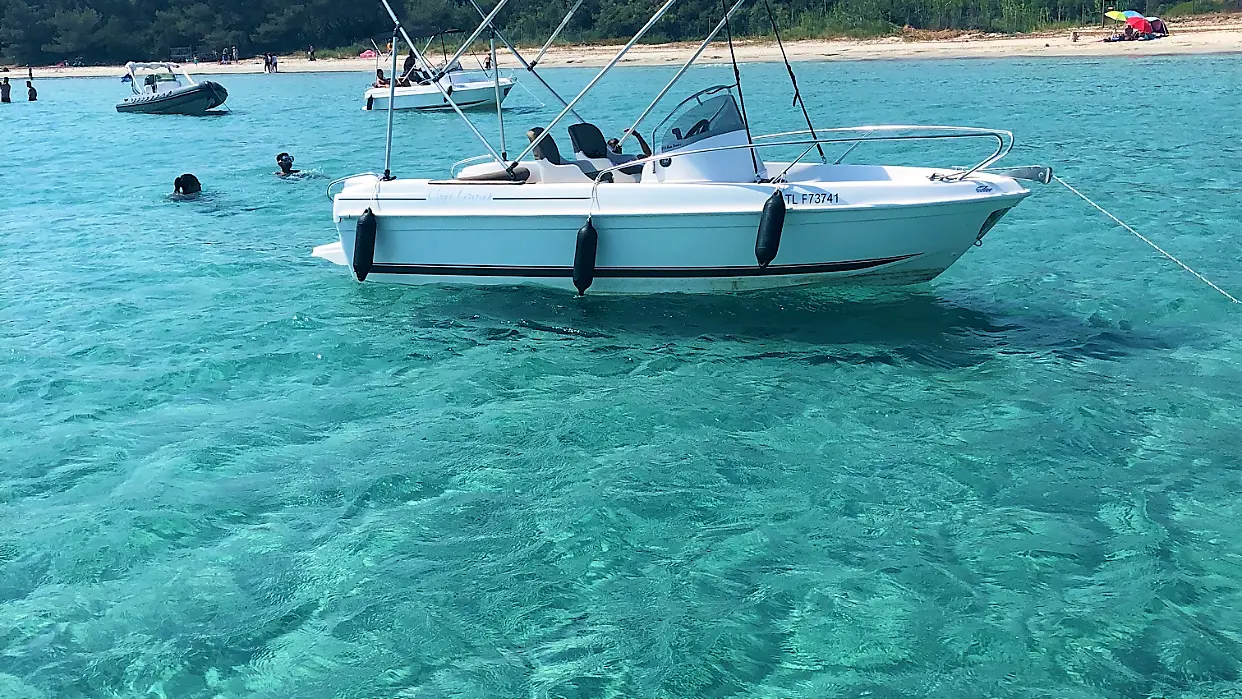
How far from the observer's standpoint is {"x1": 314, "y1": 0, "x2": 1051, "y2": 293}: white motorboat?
10047 millimetres

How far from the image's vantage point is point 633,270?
10.7 m

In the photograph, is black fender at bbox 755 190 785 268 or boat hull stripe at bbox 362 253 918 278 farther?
boat hull stripe at bbox 362 253 918 278

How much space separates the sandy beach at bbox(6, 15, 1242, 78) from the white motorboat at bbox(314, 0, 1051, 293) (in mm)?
43886

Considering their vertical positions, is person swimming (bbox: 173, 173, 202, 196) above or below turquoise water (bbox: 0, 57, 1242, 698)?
above

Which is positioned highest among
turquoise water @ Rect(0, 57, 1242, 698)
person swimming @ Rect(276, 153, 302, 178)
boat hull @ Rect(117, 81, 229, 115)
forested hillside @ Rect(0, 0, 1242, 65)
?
forested hillside @ Rect(0, 0, 1242, 65)

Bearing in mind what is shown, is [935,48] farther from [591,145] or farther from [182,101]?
[591,145]

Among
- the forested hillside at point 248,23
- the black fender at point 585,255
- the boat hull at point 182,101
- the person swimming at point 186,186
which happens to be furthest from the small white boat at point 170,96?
the forested hillside at point 248,23

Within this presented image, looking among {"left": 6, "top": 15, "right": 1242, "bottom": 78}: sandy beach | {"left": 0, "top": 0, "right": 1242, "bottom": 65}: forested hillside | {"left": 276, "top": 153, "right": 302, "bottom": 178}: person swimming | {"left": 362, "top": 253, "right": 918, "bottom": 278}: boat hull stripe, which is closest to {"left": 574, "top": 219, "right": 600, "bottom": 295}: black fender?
{"left": 362, "top": 253, "right": 918, "bottom": 278}: boat hull stripe

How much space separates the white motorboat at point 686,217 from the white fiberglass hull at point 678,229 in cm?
1

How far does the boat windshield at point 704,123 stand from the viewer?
1059cm

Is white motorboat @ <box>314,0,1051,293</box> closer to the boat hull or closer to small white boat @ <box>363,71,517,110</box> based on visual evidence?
small white boat @ <box>363,71,517,110</box>

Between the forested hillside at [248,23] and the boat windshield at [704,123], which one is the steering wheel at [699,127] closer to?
the boat windshield at [704,123]

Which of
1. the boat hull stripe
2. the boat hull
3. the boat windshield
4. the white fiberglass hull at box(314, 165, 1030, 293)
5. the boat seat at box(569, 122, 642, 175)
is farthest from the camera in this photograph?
the boat hull

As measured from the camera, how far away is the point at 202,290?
12953 millimetres
